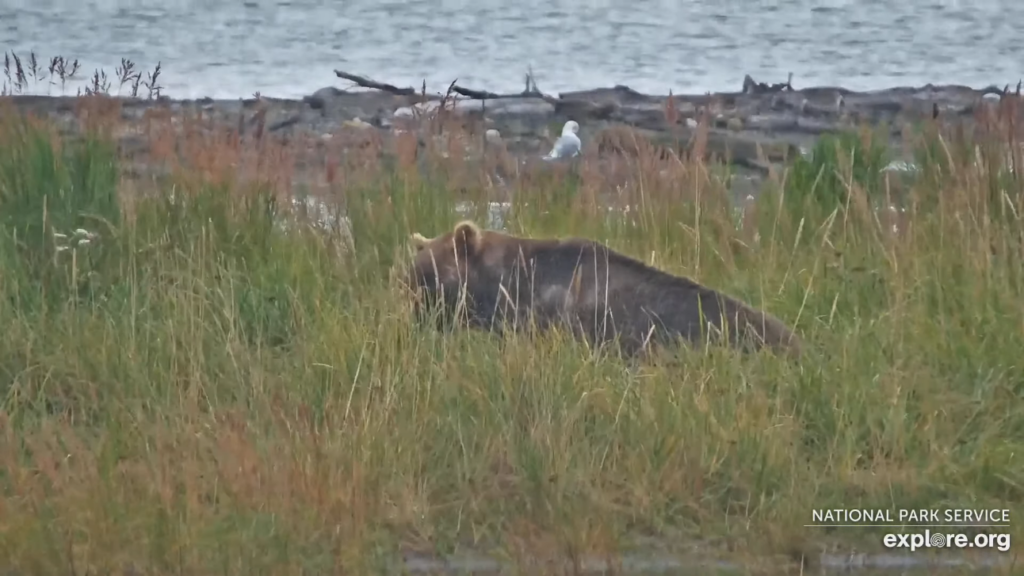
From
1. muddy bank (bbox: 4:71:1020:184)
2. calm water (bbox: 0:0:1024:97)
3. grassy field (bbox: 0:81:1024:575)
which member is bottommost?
calm water (bbox: 0:0:1024:97)

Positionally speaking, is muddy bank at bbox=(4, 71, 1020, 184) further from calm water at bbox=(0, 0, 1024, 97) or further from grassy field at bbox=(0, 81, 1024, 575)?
calm water at bbox=(0, 0, 1024, 97)

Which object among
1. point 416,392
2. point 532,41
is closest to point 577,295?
point 416,392

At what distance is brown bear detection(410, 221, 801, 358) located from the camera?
6.05 m

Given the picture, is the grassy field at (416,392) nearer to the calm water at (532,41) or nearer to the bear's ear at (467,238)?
the bear's ear at (467,238)

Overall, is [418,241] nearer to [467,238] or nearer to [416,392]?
[467,238]

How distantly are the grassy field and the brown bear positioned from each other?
19 cm

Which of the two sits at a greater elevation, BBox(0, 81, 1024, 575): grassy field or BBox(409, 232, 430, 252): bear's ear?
BBox(409, 232, 430, 252): bear's ear

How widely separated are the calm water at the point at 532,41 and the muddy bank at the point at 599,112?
6.02m

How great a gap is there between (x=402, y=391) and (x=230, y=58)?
24.7m

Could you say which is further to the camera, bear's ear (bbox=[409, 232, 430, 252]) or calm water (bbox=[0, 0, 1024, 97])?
calm water (bbox=[0, 0, 1024, 97])

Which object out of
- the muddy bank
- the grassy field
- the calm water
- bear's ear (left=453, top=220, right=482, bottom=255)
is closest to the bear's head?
bear's ear (left=453, top=220, right=482, bottom=255)

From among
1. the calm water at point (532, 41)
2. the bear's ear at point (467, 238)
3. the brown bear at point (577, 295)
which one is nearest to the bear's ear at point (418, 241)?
the brown bear at point (577, 295)

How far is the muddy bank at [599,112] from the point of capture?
12.9 m

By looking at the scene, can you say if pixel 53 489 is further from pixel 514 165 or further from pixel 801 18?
pixel 801 18
